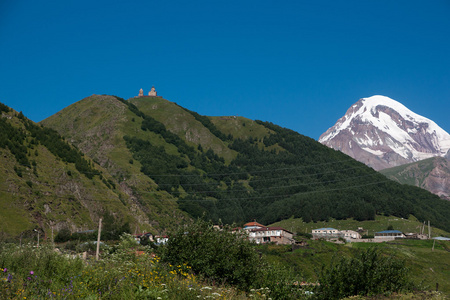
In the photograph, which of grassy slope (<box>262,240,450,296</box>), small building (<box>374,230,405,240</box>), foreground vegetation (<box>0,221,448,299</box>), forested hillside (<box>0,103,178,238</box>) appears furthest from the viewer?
small building (<box>374,230,405,240</box>)

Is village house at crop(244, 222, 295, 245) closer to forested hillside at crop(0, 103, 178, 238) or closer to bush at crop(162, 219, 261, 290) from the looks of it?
forested hillside at crop(0, 103, 178, 238)

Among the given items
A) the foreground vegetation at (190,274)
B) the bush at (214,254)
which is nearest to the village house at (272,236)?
the bush at (214,254)

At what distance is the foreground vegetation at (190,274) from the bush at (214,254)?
54 mm

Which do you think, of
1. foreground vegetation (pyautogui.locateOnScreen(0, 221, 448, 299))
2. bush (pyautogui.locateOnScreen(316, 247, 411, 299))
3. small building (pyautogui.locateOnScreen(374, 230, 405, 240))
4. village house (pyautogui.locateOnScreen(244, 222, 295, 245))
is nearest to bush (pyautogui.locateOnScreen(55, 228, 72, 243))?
village house (pyautogui.locateOnScreen(244, 222, 295, 245))

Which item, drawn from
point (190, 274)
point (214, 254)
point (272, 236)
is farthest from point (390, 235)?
point (190, 274)

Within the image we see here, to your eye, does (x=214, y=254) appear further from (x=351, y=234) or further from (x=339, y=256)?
(x=351, y=234)

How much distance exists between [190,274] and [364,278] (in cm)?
1017

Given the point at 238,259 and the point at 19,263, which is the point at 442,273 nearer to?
the point at 238,259

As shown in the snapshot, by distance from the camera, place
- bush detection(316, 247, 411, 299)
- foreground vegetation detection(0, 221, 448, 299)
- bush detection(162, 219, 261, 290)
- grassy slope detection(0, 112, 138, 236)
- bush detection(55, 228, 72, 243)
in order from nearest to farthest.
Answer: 1. foreground vegetation detection(0, 221, 448, 299)
2. bush detection(316, 247, 411, 299)
3. bush detection(162, 219, 261, 290)
4. bush detection(55, 228, 72, 243)
5. grassy slope detection(0, 112, 138, 236)

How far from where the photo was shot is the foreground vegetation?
54.6 feet

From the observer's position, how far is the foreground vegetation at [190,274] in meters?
16.6

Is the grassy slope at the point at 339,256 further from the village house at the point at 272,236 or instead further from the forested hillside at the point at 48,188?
the forested hillside at the point at 48,188

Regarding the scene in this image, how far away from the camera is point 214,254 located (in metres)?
29.4

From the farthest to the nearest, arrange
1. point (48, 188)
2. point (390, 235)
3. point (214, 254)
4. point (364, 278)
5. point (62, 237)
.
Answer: point (390, 235) < point (48, 188) < point (62, 237) < point (214, 254) < point (364, 278)
